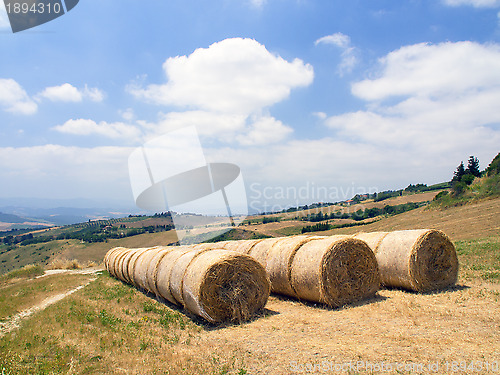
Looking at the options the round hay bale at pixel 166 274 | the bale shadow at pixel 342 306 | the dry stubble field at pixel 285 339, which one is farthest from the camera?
the round hay bale at pixel 166 274

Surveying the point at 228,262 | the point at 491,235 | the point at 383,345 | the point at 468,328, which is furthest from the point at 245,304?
the point at 491,235

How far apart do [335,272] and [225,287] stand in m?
3.01

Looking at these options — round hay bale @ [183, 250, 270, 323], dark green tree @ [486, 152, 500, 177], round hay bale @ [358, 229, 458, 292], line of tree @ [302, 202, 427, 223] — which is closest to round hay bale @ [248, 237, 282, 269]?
round hay bale @ [183, 250, 270, 323]

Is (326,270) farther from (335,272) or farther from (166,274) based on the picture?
(166,274)

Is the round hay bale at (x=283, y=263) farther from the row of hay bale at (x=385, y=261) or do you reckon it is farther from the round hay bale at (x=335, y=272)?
the round hay bale at (x=335, y=272)

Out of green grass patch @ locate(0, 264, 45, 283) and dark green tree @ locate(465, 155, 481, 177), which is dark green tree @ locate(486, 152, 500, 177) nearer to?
dark green tree @ locate(465, 155, 481, 177)

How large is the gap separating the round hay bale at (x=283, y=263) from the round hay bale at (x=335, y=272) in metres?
0.15

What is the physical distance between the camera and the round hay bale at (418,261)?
928 cm

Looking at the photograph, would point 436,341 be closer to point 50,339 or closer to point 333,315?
point 333,315

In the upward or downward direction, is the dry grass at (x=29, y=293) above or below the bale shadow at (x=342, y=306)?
above

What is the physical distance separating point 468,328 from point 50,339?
8.44 metres

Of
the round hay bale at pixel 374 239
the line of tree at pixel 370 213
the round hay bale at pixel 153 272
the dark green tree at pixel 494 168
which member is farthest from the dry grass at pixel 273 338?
the line of tree at pixel 370 213

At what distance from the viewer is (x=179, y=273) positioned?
8773 millimetres

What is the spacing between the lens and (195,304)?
7.57 meters
